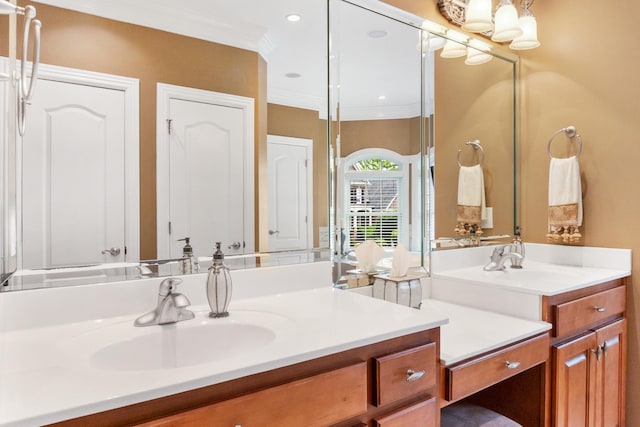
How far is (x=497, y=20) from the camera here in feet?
7.21

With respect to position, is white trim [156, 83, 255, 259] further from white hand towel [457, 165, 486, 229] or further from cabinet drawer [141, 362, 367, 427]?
white hand towel [457, 165, 486, 229]

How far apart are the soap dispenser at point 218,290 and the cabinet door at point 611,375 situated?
5.34ft

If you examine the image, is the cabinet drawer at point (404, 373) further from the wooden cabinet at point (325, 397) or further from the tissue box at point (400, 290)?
the tissue box at point (400, 290)

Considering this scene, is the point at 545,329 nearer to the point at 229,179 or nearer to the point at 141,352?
the point at 229,179

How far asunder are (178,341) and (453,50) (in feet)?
6.42

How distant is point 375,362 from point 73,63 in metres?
1.16

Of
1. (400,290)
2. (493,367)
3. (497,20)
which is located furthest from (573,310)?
(497,20)

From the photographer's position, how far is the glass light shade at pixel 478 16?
6.96ft

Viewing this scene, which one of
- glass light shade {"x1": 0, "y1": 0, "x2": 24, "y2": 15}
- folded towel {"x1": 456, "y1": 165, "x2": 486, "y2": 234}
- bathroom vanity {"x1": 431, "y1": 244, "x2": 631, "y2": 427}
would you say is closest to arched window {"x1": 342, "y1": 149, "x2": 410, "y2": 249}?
bathroom vanity {"x1": 431, "y1": 244, "x2": 631, "y2": 427}

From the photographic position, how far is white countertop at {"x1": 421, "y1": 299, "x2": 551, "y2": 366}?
4.23 feet

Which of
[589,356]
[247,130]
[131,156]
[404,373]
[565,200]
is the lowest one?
[589,356]

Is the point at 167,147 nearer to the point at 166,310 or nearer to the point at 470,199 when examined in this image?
the point at 166,310

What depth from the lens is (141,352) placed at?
104cm

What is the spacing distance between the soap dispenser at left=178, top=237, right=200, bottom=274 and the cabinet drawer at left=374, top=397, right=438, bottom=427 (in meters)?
0.73
